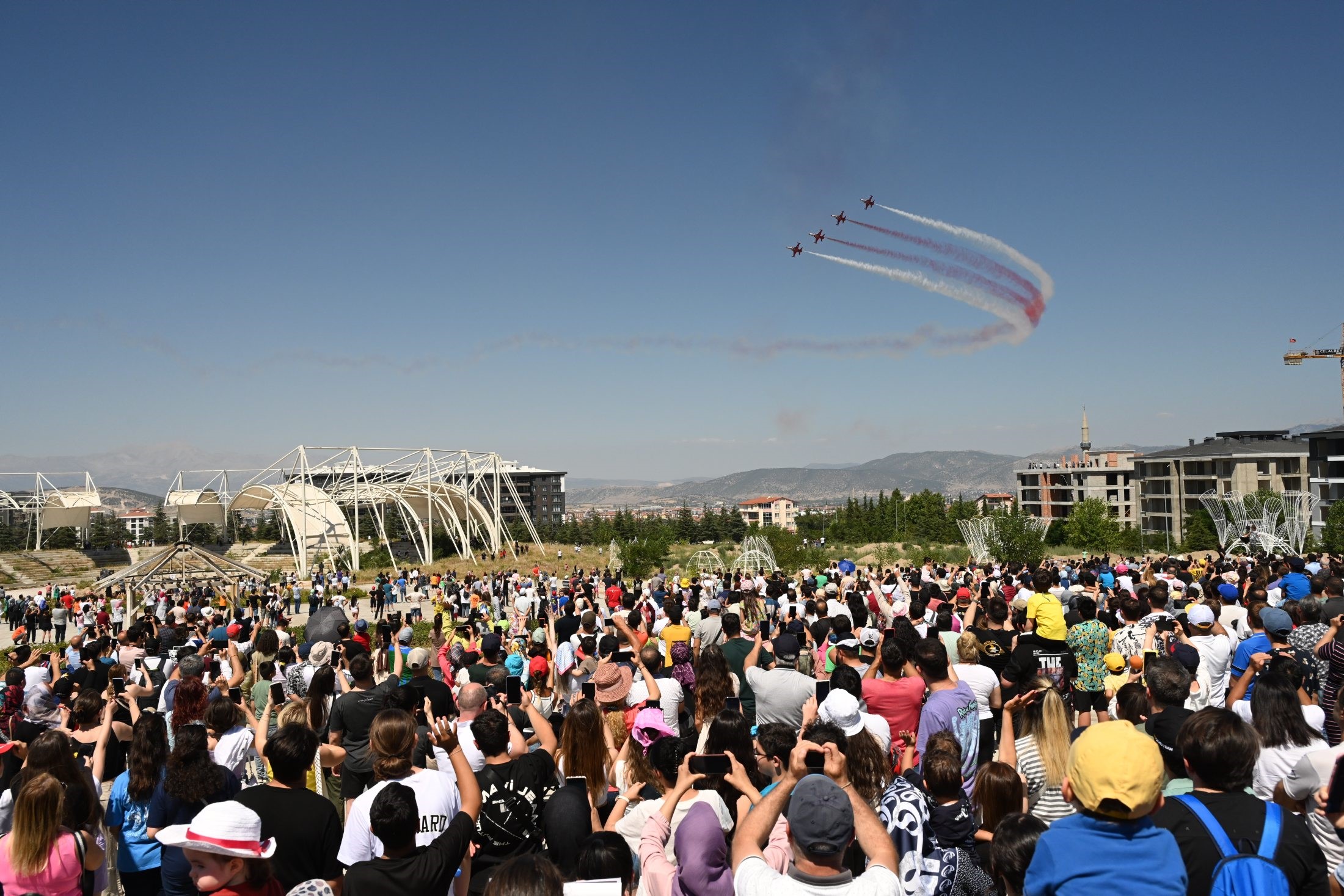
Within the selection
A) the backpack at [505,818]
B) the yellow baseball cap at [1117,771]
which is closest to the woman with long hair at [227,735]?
the backpack at [505,818]

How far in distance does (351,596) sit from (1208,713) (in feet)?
108

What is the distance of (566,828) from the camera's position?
4203 mm

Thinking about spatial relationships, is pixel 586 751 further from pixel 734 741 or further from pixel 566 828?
pixel 734 741

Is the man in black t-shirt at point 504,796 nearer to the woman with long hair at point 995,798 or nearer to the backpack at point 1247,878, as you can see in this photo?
the woman with long hair at point 995,798

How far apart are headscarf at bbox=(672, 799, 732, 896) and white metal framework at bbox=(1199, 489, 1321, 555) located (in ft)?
125

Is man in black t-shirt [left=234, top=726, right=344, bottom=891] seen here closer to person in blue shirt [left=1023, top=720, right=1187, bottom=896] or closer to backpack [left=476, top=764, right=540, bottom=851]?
backpack [left=476, top=764, right=540, bottom=851]

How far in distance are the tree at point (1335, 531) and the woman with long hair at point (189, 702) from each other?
54823mm

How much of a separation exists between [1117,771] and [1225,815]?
81 centimetres

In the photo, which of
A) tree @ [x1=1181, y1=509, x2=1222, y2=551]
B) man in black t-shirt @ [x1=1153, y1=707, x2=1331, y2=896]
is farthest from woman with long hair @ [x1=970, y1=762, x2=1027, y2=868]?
tree @ [x1=1181, y1=509, x2=1222, y2=551]

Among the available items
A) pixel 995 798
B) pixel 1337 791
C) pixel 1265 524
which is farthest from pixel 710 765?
pixel 1265 524

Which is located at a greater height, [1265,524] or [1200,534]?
[1265,524]

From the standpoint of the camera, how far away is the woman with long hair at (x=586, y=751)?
16.0ft

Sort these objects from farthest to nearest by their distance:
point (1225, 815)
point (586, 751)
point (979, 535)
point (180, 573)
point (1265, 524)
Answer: point (979, 535) < point (1265, 524) < point (180, 573) < point (586, 751) < point (1225, 815)

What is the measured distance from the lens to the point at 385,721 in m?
4.45
